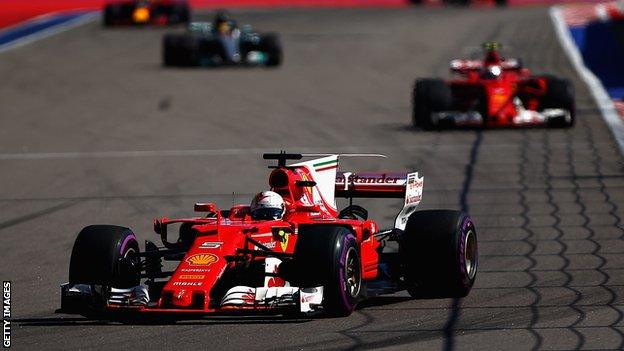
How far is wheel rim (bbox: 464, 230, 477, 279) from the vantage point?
11219 millimetres

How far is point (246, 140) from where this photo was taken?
2270 centimetres

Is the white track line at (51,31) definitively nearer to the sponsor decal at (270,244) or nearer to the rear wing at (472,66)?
the rear wing at (472,66)

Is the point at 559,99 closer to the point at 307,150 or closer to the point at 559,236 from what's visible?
the point at 307,150

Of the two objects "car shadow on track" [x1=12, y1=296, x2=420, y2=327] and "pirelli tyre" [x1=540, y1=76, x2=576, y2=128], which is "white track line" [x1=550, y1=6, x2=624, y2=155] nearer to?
"pirelli tyre" [x1=540, y1=76, x2=576, y2=128]

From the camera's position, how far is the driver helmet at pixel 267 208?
11.0 meters

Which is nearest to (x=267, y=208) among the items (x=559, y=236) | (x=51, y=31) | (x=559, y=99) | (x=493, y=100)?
(x=559, y=236)

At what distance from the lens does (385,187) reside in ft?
39.5

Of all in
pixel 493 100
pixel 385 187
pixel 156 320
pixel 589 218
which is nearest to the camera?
pixel 156 320

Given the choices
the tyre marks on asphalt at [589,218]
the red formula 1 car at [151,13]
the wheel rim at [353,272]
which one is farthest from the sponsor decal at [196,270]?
the red formula 1 car at [151,13]

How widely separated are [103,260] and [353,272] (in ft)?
5.68

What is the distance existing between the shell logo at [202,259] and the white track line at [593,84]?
10.8m

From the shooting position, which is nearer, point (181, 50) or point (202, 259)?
point (202, 259)

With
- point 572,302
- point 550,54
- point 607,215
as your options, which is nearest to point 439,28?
point 550,54

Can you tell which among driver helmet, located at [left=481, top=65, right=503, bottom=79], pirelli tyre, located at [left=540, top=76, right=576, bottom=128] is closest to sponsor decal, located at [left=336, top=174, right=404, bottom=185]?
driver helmet, located at [left=481, top=65, right=503, bottom=79]
